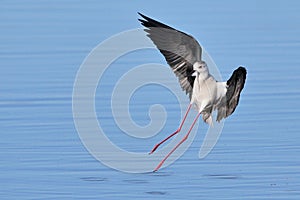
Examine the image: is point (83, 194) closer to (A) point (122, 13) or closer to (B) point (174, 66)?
(B) point (174, 66)

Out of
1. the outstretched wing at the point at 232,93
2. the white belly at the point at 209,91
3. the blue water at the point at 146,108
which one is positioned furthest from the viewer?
the white belly at the point at 209,91

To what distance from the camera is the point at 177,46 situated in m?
13.4

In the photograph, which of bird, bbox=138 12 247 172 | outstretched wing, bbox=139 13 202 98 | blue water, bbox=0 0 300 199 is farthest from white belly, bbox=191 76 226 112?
blue water, bbox=0 0 300 199

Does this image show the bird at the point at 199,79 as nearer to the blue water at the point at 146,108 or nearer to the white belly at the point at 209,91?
the white belly at the point at 209,91

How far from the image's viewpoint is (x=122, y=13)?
21906 millimetres

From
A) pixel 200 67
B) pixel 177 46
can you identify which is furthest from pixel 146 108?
pixel 200 67

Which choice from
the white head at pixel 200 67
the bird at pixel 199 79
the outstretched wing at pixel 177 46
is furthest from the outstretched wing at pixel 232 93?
the outstretched wing at pixel 177 46

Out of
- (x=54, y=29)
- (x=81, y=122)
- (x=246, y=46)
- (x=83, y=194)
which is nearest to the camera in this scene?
(x=83, y=194)

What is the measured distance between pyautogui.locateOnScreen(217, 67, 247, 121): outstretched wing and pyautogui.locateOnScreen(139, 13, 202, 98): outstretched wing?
46cm

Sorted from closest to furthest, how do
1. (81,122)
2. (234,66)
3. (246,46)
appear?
1. (81,122)
2. (234,66)
3. (246,46)

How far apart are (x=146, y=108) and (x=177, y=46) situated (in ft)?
7.46

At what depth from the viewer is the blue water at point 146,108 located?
1241 cm

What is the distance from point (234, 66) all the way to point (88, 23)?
14.4 feet

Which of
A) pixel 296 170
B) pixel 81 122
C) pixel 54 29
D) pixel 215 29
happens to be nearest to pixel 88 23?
pixel 54 29
